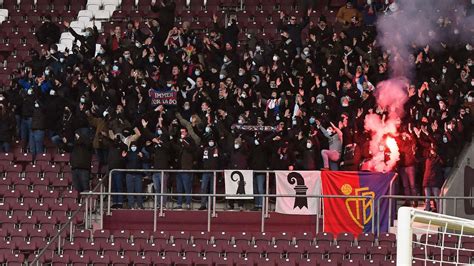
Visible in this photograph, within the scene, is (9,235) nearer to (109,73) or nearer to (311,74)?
(109,73)

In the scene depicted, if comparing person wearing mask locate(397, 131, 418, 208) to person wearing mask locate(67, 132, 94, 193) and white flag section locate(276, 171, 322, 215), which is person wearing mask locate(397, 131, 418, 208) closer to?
white flag section locate(276, 171, 322, 215)

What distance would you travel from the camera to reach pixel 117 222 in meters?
28.2

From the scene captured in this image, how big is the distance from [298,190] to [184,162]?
246 centimetres

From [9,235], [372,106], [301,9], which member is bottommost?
[9,235]

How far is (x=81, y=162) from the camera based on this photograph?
1116 inches

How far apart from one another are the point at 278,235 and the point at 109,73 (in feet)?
21.7

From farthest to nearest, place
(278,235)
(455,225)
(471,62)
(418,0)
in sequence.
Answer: (418,0) → (471,62) → (278,235) → (455,225)

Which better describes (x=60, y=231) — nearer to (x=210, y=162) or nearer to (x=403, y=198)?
(x=210, y=162)

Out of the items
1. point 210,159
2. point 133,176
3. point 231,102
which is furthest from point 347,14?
point 133,176

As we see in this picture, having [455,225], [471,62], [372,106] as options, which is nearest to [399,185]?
[372,106]

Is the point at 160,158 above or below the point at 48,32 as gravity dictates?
below

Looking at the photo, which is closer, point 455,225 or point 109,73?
point 455,225

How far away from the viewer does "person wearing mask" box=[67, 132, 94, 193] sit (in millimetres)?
28359

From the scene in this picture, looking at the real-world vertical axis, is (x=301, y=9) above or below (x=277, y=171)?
above
